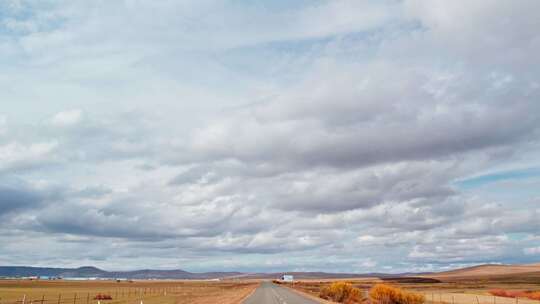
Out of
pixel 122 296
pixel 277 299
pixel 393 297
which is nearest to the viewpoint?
pixel 393 297

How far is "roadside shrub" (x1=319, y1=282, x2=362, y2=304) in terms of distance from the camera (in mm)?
62934

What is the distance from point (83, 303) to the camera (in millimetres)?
63125

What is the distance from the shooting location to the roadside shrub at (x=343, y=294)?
6293 centimetres

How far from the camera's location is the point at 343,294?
65750mm

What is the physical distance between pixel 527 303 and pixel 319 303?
29.7 m

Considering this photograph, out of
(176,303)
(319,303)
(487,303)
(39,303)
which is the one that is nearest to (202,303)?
(176,303)

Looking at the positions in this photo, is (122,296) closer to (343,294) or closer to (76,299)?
(76,299)

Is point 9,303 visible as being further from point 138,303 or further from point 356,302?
point 356,302

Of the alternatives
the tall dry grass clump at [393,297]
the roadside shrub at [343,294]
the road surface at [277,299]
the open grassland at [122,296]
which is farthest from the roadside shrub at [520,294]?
the open grassland at [122,296]

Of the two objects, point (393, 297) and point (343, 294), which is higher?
point (343, 294)

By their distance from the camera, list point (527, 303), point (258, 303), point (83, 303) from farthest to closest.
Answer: point (527, 303) < point (83, 303) < point (258, 303)

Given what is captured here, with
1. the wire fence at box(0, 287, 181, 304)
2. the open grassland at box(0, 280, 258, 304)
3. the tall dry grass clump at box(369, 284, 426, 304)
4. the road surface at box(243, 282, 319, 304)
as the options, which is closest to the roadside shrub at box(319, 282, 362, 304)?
the road surface at box(243, 282, 319, 304)

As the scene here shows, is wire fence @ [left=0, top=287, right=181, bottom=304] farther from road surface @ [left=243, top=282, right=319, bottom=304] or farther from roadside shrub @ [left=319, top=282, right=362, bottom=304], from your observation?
roadside shrub @ [left=319, top=282, right=362, bottom=304]

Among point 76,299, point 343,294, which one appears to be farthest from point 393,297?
point 76,299
